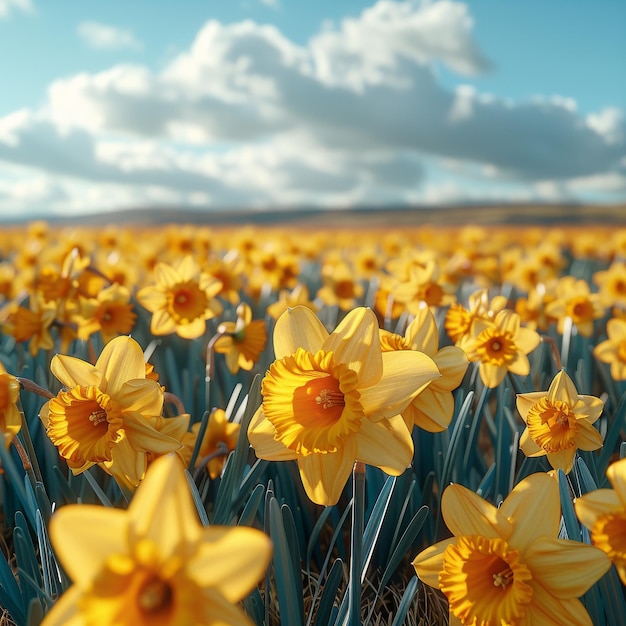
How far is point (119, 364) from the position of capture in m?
1.45

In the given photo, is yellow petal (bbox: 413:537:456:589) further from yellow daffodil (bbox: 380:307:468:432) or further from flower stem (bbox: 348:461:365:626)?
yellow daffodil (bbox: 380:307:468:432)

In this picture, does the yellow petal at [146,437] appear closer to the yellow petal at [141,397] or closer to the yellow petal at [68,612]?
the yellow petal at [141,397]

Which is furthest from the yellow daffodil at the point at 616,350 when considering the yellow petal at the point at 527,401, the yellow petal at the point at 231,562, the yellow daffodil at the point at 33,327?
the yellow daffodil at the point at 33,327

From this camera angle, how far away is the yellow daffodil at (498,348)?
2.10m

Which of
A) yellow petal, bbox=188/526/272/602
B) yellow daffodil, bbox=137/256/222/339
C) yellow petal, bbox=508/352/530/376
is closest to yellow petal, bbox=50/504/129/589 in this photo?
yellow petal, bbox=188/526/272/602

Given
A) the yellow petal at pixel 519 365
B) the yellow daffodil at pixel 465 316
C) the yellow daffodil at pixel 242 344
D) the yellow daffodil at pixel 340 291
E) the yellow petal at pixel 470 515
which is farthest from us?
the yellow daffodil at pixel 340 291

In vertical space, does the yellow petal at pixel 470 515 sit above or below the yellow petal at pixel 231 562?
below

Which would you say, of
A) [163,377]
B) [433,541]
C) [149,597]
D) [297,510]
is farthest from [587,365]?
[149,597]

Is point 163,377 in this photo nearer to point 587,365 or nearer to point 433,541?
point 433,541

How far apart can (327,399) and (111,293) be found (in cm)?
190

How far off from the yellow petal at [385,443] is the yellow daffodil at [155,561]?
50 cm

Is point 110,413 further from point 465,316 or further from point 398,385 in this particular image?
point 465,316

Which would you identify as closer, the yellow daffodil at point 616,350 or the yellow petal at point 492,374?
the yellow petal at point 492,374

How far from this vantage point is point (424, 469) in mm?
2178
